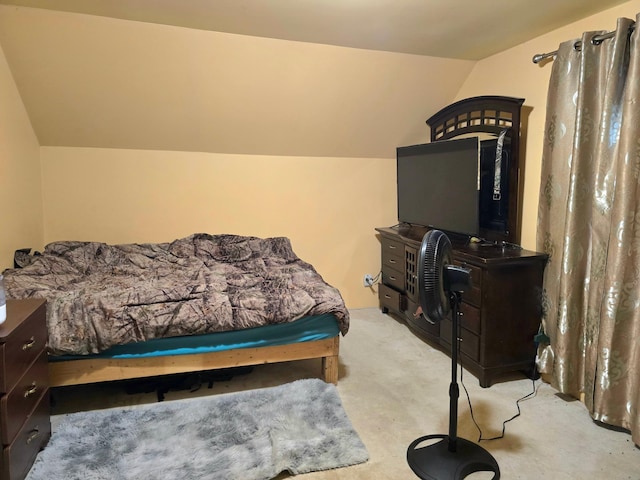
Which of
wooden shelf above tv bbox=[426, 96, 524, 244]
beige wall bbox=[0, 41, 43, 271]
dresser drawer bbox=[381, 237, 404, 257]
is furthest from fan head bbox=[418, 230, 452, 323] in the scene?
beige wall bbox=[0, 41, 43, 271]

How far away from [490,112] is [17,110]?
11.7 feet

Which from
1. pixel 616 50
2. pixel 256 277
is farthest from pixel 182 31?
pixel 616 50

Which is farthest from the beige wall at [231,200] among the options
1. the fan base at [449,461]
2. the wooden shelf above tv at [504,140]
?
the fan base at [449,461]

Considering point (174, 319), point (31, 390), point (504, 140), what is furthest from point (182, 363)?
point (504, 140)

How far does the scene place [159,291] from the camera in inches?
100

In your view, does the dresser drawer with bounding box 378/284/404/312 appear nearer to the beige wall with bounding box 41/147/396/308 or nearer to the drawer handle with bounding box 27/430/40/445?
the beige wall with bounding box 41/147/396/308

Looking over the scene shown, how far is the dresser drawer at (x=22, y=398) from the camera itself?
1.67m

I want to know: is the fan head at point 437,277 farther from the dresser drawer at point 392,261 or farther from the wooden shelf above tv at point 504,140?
the dresser drawer at point 392,261

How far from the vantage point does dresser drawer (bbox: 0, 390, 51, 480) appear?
1679 millimetres

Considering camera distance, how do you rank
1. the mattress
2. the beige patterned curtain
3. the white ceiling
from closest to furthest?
the beige patterned curtain, the mattress, the white ceiling

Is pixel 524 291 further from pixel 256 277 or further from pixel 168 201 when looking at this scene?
pixel 168 201

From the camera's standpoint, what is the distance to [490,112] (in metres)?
3.16

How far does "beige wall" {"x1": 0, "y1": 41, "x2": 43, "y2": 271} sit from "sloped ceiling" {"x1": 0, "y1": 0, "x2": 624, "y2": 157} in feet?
0.38

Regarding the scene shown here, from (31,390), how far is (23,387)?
9cm
